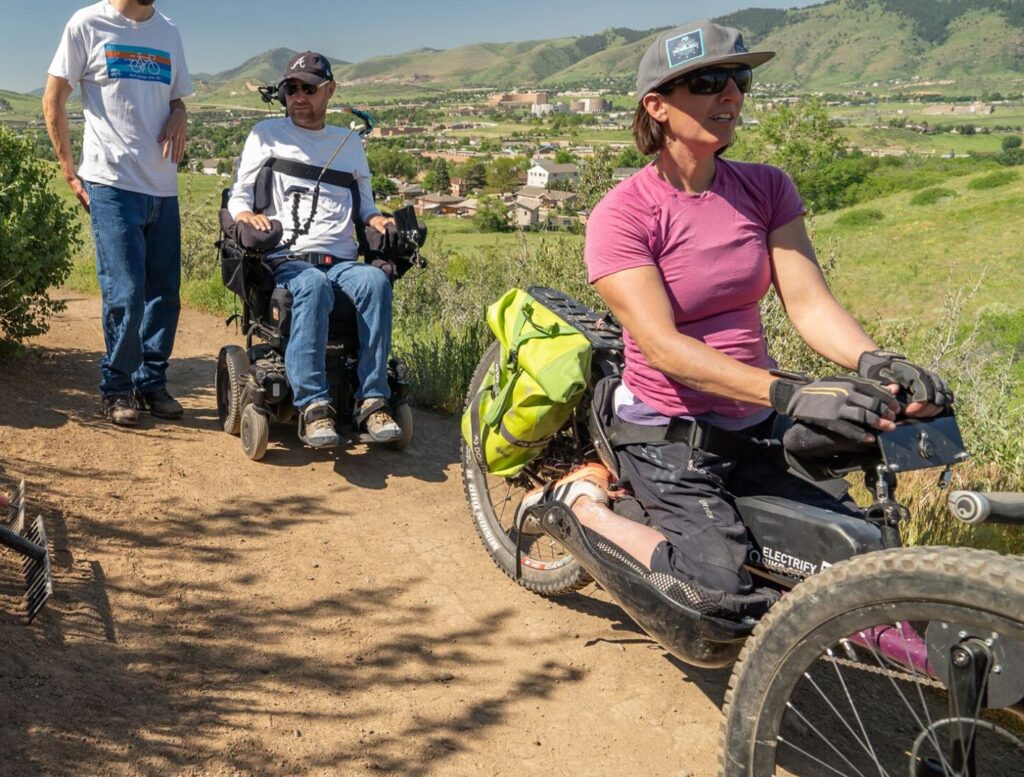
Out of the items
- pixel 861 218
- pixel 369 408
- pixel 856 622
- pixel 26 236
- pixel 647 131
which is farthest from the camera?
pixel 861 218

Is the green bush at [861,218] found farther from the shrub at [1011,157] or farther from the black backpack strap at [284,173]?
the black backpack strap at [284,173]

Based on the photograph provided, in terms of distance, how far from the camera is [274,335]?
17.1 feet

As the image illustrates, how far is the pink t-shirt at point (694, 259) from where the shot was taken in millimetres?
3012

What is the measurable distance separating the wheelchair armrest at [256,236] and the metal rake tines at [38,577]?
1810mm

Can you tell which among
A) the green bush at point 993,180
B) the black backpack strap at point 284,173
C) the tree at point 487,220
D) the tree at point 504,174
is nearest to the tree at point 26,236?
the black backpack strap at point 284,173

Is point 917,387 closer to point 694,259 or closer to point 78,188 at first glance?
point 694,259

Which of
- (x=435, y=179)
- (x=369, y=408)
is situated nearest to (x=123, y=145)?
(x=369, y=408)

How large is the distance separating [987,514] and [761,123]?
6473 cm

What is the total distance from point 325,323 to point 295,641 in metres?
1.95

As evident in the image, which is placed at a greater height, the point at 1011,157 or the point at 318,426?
the point at 318,426

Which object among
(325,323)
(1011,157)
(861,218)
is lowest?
(861,218)

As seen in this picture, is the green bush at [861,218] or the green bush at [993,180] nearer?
the green bush at [861,218]

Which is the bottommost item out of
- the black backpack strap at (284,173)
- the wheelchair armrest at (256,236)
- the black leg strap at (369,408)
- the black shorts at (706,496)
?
the black leg strap at (369,408)

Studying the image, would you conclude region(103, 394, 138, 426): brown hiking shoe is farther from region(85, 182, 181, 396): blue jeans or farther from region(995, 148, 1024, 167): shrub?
region(995, 148, 1024, 167): shrub
